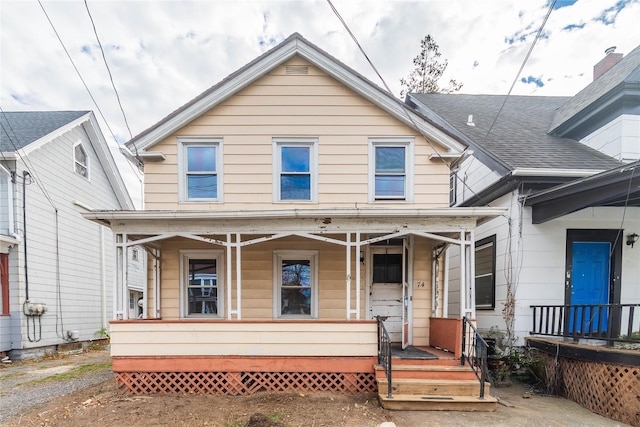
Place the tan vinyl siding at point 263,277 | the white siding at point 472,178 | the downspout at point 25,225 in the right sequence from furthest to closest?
the downspout at point 25,225 → the white siding at point 472,178 → the tan vinyl siding at point 263,277

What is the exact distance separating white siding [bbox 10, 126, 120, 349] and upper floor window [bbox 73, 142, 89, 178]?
0.55 feet

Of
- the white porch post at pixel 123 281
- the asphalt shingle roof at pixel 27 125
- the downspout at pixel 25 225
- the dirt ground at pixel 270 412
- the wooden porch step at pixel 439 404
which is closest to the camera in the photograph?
the dirt ground at pixel 270 412

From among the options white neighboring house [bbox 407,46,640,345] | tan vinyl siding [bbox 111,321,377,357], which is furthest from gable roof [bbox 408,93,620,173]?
tan vinyl siding [bbox 111,321,377,357]

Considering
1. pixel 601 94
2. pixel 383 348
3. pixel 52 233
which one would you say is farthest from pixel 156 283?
pixel 601 94

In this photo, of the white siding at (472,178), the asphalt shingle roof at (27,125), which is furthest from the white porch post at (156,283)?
the white siding at (472,178)

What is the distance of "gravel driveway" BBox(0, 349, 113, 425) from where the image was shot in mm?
4855

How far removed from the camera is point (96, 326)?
415 inches

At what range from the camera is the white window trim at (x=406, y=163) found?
6.38 m

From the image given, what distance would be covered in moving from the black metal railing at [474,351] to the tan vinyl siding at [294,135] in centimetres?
244

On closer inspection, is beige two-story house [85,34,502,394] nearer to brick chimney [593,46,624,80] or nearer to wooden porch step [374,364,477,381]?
wooden porch step [374,364,477,381]

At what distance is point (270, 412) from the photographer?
428cm

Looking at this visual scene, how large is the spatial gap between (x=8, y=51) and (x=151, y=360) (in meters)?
6.58

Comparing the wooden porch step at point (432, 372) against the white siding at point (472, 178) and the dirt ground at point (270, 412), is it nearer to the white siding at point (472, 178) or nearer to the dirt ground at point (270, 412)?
the dirt ground at point (270, 412)

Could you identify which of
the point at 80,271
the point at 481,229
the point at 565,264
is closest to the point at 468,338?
the point at 565,264
